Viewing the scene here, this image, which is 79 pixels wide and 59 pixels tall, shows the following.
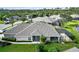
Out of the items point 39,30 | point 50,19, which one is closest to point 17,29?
point 39,30

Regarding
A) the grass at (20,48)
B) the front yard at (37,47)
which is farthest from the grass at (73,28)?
the grass at (20,48)

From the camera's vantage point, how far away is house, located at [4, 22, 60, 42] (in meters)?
4.66

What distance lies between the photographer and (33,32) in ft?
15.4

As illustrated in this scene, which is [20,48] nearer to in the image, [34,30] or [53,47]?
[34,30]

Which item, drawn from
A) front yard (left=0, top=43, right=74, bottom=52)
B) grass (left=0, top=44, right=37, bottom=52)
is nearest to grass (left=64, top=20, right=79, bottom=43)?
front yard (left=0, top=43, right=74, bottom=52)

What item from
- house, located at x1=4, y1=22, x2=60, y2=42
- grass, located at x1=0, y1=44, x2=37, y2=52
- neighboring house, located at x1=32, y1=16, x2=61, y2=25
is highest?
neighboring house, located at x1=32, y1=16, x2=61, y2=25

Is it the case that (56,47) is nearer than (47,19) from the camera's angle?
Yes

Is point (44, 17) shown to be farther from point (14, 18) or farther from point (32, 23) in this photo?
point (14, 18)

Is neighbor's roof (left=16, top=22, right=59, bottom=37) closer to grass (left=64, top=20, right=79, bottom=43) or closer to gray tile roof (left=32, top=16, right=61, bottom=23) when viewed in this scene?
gray tile roof (left=32, top=16, right=61, bottom=23)

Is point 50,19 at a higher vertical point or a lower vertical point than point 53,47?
higher

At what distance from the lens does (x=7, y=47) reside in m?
4.67

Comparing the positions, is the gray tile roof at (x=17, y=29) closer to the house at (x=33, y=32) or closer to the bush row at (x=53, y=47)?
the house at (x=33, y=32)

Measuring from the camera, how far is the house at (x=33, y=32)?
466 cm
